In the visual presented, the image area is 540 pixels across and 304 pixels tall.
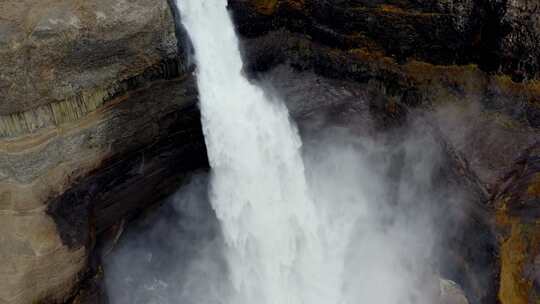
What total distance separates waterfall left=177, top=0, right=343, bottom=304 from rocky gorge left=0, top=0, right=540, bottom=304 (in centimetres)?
81

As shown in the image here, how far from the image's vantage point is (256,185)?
1492 centimetres

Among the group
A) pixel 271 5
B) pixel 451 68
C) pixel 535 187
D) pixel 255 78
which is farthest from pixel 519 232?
pixel 271 5

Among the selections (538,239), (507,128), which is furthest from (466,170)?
(538,239)

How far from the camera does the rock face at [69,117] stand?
11.3 m

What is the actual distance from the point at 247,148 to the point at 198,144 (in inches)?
77.9

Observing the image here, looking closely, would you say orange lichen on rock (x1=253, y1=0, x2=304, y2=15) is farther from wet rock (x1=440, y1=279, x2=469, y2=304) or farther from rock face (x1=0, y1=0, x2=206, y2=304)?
wet rock (x1=440, y1=279, x2=469, y2=304)

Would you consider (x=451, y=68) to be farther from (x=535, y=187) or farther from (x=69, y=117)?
(x=69, y=117)

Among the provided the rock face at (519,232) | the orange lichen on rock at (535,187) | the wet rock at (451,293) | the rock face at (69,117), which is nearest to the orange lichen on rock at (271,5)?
the rock face at (69,117)

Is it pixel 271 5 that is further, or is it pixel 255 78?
pixel 255 78

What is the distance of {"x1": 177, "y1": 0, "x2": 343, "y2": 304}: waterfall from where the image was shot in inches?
568

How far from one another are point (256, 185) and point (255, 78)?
11.3ft

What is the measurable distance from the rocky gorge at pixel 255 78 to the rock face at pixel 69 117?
31mm

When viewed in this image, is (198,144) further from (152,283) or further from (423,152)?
(423,152)

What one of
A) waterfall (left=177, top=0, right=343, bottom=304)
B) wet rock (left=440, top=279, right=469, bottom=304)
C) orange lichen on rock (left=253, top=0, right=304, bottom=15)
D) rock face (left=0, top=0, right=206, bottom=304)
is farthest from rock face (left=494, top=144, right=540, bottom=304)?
rock face (left=0, top=0, right=206, bottom=304)
